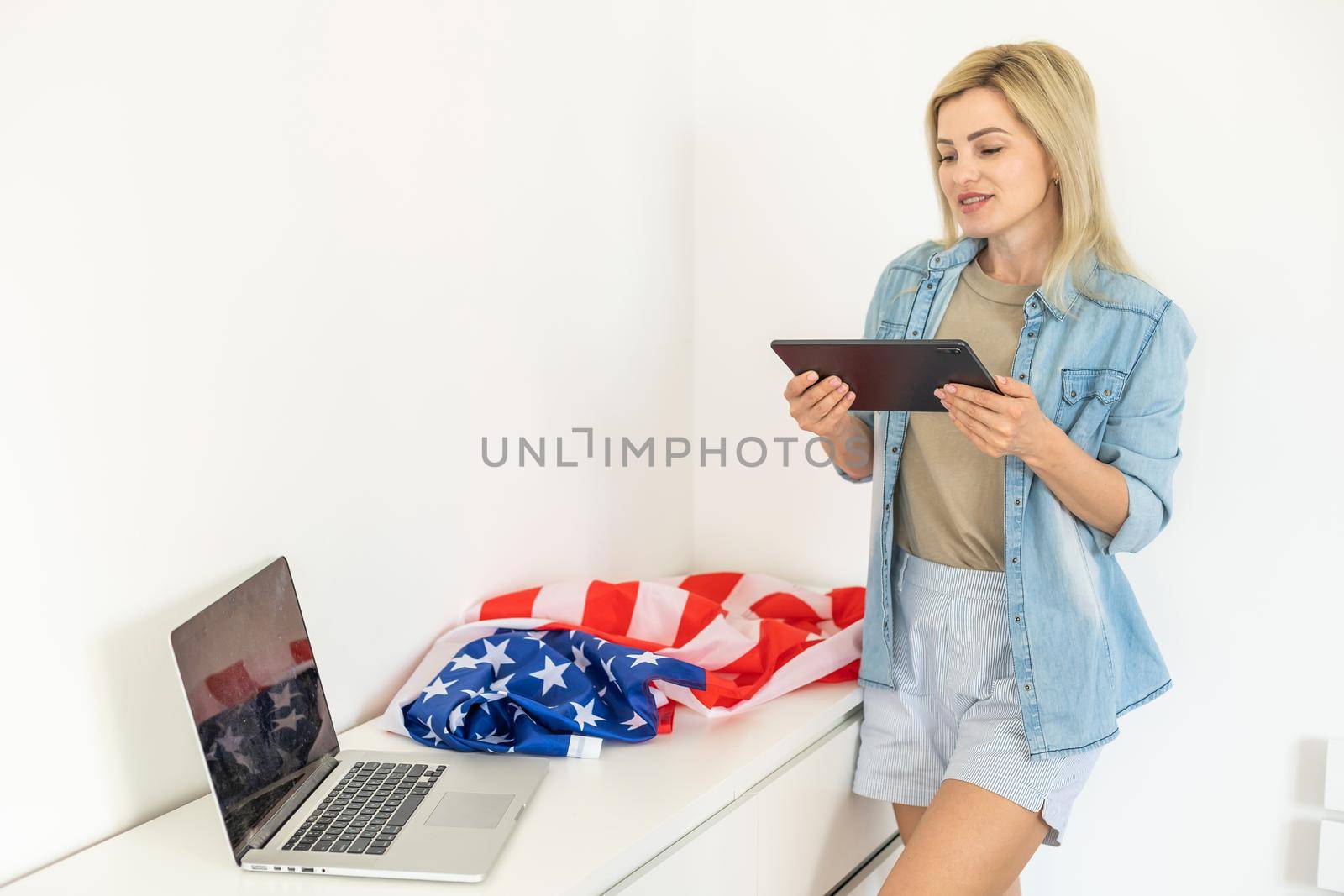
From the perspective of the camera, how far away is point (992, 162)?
4.51 ft

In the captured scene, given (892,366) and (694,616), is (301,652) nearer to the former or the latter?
(694,616)

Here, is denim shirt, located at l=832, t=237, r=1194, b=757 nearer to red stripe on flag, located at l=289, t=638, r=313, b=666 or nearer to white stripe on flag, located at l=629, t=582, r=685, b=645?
white stripe on flag, located at l=629, t=582, r=685, b=645

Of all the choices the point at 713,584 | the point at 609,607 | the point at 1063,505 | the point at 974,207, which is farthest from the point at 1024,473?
the point at 713,584

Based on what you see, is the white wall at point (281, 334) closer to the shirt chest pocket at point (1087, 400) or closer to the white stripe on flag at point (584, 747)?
the white stripe on flag at point (584, 747)

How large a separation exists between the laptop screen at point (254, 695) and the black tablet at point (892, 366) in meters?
0.66

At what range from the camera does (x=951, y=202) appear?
1.45 m

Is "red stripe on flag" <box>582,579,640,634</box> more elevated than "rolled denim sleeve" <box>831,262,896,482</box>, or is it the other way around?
"rolled denim sleeve" <box>831,262,896,482</box>

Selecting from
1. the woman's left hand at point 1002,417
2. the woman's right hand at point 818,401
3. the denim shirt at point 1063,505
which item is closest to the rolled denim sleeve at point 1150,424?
the denim shirt at point 1063,505

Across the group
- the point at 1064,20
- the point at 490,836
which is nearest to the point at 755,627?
the point at 490,836

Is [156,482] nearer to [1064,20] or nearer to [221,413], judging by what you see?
[221,413]

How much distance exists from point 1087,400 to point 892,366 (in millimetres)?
287

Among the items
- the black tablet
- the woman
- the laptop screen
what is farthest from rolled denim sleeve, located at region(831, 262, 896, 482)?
the laptop screen

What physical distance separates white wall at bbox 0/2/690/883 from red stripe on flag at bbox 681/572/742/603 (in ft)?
0.56

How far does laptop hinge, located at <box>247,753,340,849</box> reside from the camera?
3.53 ft
